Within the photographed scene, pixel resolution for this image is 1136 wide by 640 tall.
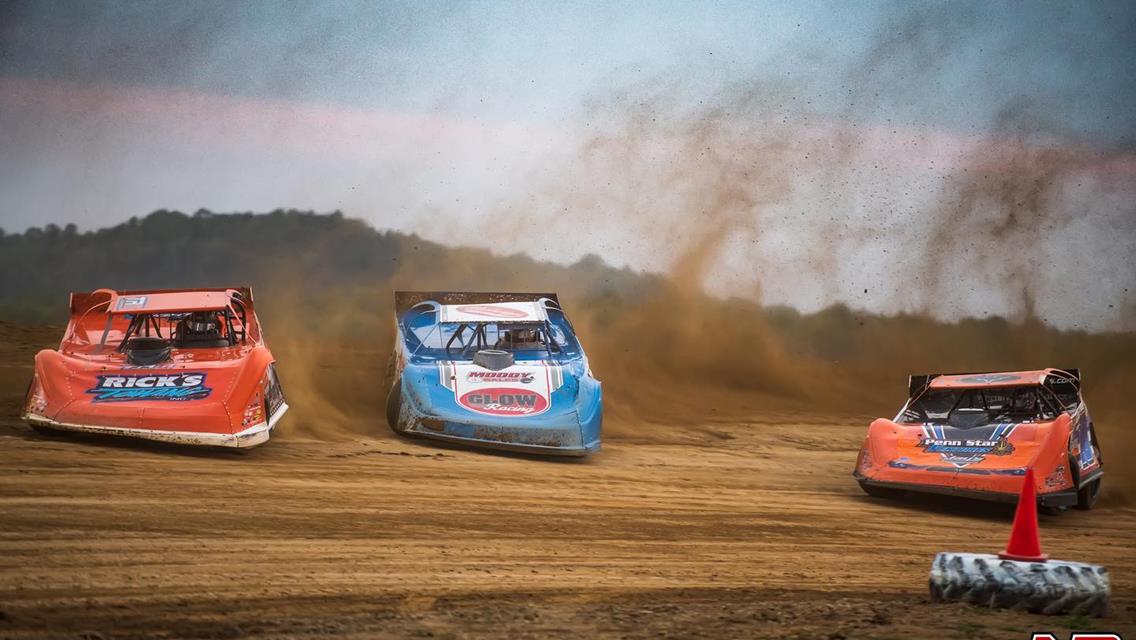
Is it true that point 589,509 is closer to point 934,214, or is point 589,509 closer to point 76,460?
point 76,460

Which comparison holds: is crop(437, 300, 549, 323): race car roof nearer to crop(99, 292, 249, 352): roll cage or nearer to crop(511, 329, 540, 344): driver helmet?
crop(511, 329, 540, 344): driver helmet

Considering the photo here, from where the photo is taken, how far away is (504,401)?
10.9 m

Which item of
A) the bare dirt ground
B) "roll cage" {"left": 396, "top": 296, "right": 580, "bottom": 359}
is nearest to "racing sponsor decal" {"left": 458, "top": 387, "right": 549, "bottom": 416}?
the bare dirt ground

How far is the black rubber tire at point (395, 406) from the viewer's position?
441 inches

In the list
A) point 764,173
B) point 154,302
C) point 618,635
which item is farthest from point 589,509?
point 764,173

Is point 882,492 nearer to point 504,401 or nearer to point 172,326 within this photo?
point 504,401

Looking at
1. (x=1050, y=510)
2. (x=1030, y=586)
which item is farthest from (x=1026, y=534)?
(x=1050, y=510)

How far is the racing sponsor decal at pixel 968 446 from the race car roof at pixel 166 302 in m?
5.88

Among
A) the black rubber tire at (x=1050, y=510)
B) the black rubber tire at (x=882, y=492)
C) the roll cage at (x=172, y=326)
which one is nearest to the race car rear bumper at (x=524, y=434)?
the roll cage at (x=172, y=326)

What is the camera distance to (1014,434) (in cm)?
936

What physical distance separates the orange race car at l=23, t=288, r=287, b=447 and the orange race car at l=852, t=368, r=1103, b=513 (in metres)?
4.89

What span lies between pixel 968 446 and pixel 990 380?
85cm

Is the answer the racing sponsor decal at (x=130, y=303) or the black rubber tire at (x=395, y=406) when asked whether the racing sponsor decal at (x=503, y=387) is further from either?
the racing sponsor decal at (x=130, y=303)

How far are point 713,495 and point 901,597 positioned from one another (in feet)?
11.2
